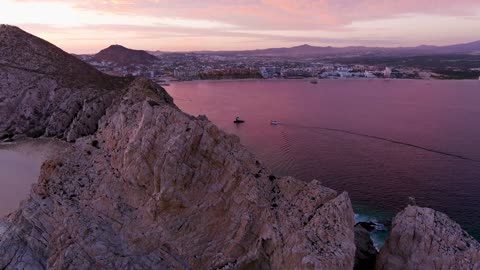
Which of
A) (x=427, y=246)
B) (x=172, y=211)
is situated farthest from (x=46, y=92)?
(x=427, y=246)

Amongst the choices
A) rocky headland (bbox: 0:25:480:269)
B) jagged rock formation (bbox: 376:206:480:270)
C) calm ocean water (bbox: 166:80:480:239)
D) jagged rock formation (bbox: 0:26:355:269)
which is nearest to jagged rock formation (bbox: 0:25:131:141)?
calm ocean water (bbox: 166:80:480:239)

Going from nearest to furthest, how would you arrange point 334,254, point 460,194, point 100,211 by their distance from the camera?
point 334,254 < point 100,211 < point 460,194

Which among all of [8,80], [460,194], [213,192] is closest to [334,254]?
[213,192]

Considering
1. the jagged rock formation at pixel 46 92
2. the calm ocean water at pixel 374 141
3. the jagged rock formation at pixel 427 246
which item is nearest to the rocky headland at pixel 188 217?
the jagged rock formation at pixel 427 246

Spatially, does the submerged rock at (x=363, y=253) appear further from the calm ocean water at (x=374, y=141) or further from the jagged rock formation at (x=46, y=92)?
the jagged rock formation at (x=46, y=92)

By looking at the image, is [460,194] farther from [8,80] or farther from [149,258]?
[8,80]

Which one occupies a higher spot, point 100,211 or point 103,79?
point 103,79

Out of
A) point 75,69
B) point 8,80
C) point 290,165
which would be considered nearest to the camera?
point 290,165
